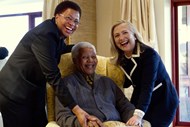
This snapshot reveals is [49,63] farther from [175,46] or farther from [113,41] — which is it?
[175,46]

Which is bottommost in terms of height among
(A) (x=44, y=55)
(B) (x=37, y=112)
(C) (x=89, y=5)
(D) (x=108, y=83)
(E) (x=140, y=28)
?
(B) (x=37, y=112)

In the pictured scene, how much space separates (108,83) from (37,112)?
566mm

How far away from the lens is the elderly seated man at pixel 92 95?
192cm

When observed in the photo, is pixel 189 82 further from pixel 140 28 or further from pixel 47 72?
pixel 47 72

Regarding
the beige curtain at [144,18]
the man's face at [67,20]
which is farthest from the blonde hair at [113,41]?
the beige curtain at [144,18]

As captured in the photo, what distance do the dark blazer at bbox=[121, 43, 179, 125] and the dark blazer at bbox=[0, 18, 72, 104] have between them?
58 centimetres

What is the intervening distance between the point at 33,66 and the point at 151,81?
31.5 inches

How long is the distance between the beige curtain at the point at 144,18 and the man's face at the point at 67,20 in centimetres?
117

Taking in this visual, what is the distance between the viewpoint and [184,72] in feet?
10.3

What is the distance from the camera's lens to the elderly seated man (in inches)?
75.7

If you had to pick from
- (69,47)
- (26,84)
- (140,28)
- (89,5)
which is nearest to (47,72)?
(26,84)

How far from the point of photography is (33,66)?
1828 mm

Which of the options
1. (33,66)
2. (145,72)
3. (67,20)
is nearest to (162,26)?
(145,72)

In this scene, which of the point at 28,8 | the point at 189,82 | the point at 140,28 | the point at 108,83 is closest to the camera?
the point at 108,83
